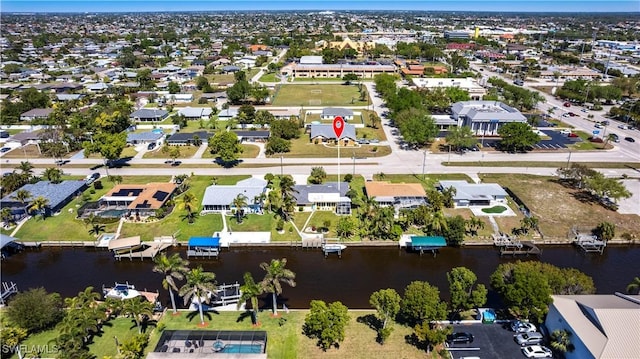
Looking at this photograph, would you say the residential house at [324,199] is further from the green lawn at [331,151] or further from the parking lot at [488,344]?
the parking lot at [488,344]

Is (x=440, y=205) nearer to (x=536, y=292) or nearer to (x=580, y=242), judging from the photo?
(x=580, y=242)

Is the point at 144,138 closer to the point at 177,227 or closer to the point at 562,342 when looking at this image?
the point at 177,227

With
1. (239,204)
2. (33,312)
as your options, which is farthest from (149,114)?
(33,312)

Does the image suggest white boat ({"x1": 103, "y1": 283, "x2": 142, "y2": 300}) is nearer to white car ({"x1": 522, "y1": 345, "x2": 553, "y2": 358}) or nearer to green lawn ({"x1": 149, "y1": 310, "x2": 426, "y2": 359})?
green lawn ({"x1": 149, "y1": 310, "x2": 426, "y2": 359})

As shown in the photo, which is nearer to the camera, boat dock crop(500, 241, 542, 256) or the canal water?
the canal water

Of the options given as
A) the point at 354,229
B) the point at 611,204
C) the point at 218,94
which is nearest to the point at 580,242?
the point at 611,204

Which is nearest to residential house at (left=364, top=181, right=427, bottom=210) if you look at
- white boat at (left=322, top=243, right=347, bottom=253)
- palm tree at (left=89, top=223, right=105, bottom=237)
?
white boat at (left=322, top=243, right=347, bottom=253)
